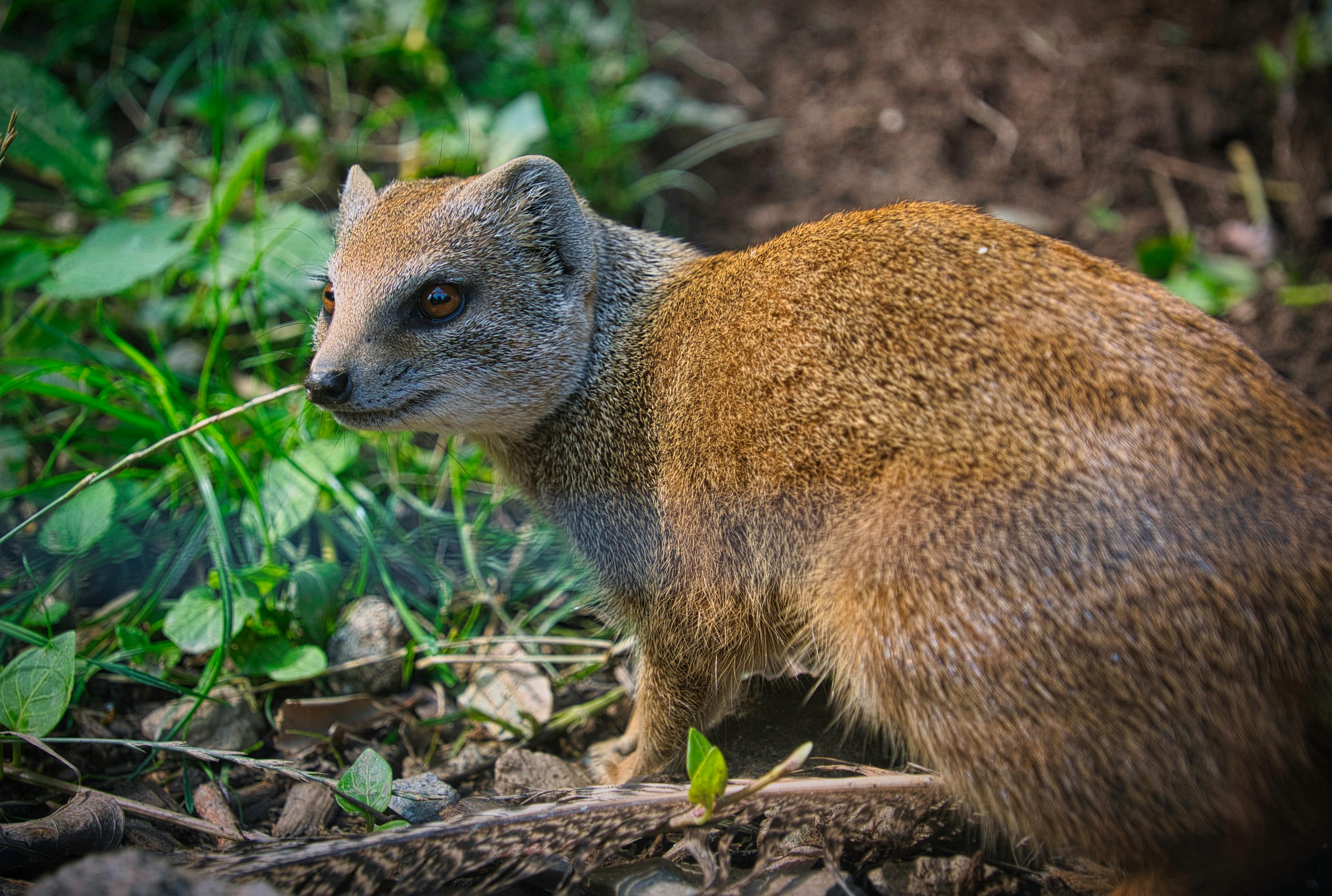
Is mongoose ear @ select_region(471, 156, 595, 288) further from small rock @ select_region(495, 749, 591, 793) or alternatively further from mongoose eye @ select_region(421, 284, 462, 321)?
small rock @ select_region(495, 749, 591, 793)

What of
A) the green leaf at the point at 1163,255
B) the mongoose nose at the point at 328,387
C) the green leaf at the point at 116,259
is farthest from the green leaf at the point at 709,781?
the green leaf at the point at 1163,255

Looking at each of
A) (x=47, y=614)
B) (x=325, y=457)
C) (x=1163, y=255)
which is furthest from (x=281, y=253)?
(x=1163, y=255)

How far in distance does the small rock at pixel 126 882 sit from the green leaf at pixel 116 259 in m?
2.69

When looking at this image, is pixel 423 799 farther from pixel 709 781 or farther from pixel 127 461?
pixel 127 461

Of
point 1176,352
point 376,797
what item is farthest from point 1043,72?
point 376,797

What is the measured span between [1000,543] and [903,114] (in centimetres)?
430

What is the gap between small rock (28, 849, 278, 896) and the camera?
1735 millimetres

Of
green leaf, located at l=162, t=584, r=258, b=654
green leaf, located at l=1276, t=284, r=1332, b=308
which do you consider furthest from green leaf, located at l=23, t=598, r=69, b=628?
green leaf, located at l=1276, t=284, r=1332, b=308

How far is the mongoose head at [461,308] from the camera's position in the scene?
2.82 metres

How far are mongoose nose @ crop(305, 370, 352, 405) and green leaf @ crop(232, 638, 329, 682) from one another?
958 millimetres

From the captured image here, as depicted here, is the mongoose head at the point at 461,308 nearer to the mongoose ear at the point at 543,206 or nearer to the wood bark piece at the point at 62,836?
the mongoose ear at the point at 543,206

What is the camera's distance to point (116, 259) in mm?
3854

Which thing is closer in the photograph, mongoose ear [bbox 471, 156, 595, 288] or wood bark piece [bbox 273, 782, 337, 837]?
wood bark piece [bbox 273, 782, 337, 837]

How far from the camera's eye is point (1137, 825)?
2.14 meters
